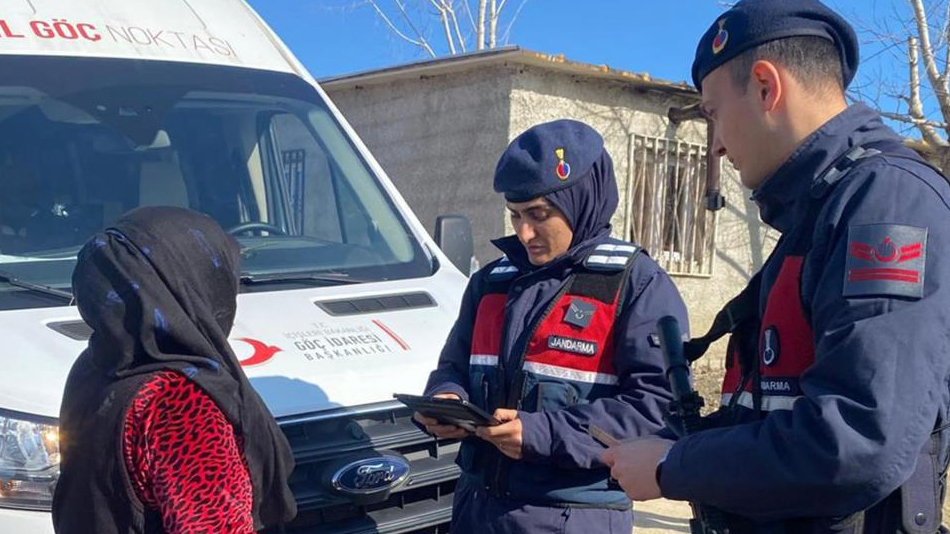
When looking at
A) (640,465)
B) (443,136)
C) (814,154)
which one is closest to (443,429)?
(640,465)

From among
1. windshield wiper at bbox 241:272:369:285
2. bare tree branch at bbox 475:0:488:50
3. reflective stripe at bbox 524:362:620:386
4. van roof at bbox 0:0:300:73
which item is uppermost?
bare tree branch at bbox 475:0:488:50

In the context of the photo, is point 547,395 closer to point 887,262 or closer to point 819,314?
point 819,314

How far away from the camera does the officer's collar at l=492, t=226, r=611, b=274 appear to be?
2.39 m

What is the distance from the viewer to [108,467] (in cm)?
158

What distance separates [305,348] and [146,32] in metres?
1.65

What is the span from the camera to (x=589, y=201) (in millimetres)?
2449

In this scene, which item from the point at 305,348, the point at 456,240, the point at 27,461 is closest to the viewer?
the point at 27,461

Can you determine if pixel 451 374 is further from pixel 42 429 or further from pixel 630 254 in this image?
pixel 42 429

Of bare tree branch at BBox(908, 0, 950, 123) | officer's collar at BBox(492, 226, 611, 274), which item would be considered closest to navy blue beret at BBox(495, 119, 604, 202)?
officer's collar at BBox(492, 226, 611, 274)

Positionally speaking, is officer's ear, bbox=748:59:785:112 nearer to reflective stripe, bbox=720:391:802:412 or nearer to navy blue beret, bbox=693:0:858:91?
navy blue beret, bbox=693:0:858:91

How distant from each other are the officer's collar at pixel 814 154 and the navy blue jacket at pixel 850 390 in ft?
0.06

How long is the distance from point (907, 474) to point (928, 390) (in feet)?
0.40

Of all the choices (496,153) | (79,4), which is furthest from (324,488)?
(496,153)

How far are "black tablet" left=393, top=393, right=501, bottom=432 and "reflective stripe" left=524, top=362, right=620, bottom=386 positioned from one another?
0.59 feet
